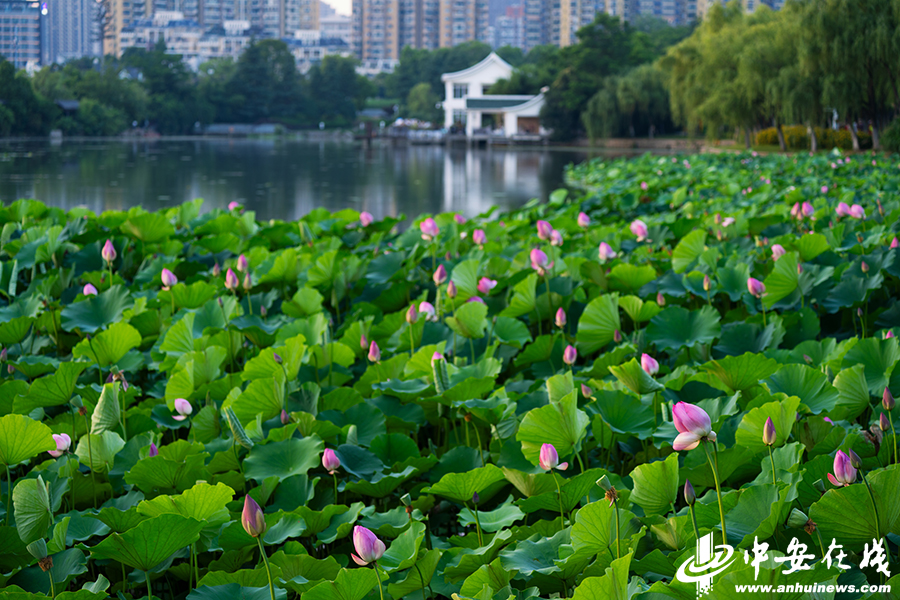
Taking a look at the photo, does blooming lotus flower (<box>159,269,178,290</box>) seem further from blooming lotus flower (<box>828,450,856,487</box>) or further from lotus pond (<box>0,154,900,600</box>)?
blooming lotus flower (<box>828,450,856,487</box>)

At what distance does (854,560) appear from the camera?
0.96m

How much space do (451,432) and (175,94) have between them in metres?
59.8

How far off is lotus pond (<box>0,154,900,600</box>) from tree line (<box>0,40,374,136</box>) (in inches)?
1535

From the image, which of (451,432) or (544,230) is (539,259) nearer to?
(544,230)

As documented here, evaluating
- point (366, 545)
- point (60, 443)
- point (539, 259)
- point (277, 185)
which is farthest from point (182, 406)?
point (277, 185)

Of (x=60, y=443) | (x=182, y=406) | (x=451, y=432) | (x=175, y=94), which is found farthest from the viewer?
(x=175, y=94)

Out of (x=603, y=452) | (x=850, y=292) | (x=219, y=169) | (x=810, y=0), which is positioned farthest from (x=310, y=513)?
(x=219, y=169)

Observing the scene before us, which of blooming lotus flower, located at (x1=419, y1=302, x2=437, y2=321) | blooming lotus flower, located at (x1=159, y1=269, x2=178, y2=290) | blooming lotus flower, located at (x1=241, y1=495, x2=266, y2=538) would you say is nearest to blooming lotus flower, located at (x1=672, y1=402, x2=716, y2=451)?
blooming lotus flower, located at (x1=241, y1=495, x2=266, y2=538)

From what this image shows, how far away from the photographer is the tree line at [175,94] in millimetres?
39750

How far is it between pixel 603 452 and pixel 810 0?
52.7ft

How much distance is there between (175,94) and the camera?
5625 centimetres

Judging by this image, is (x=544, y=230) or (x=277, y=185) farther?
(x=277, y=185)

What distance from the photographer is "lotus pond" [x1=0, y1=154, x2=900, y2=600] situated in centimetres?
96

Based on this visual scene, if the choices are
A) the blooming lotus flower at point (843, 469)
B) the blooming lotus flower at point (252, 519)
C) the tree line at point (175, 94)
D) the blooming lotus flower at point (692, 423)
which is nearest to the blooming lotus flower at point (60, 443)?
the blooming lotus flower at point (252, 519)
